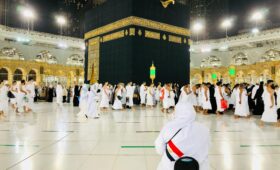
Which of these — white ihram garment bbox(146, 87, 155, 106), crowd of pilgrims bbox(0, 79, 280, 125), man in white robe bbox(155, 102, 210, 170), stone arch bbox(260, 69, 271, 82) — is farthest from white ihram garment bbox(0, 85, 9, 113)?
stone arch bbox(260, 69, 271, 82)

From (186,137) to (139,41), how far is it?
553 inches

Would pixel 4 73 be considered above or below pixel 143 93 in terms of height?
above

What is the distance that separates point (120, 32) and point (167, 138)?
14630 millimetres

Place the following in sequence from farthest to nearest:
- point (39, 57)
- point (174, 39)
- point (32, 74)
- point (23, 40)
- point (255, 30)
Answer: point (39, 57) → point (255, 30) → point (32, 74) → point (23, 40) → point (174, 39)

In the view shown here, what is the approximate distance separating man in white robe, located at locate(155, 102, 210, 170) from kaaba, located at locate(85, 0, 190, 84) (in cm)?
1319

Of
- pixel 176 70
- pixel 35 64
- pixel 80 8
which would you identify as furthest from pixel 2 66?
pixel 176 70

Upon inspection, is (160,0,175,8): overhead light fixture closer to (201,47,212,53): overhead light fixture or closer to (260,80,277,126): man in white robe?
(260,80,277,126): man in white robe

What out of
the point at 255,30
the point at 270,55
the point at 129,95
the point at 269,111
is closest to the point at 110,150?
the point at 269,111

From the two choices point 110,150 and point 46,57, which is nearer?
point 110,150

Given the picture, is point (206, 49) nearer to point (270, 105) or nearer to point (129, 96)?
point (129, 96)

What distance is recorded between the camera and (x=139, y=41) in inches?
607

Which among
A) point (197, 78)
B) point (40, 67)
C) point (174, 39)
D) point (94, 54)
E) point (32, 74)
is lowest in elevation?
point (197, 78)

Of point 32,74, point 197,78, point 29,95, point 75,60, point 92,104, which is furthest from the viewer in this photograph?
point 197,78

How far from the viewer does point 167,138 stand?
177 centimetres
